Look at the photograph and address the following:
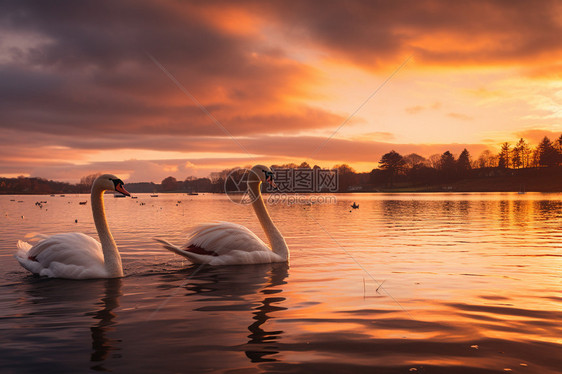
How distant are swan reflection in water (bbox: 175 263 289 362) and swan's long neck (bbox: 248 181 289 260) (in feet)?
1.76

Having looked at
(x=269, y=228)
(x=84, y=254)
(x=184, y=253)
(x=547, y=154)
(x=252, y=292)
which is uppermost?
(x=547, y=154)

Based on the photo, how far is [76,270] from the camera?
1078cm

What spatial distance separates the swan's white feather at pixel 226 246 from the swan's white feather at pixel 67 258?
2.64 m

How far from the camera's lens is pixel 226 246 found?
43.5 ft

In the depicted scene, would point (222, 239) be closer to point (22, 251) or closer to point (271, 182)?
point (271, 182)

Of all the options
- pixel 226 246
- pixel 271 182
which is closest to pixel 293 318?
pixel 226 246

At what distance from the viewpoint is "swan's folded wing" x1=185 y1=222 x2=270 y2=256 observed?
13.2 meters

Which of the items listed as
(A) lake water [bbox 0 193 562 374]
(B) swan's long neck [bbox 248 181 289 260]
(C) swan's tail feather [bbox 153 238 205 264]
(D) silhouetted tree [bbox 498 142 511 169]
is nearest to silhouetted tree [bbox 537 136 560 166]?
(D) silhouetted tree [bbox 498 142 511 169]

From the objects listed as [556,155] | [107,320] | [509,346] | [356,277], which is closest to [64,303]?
[107,320]

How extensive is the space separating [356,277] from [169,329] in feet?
19.2

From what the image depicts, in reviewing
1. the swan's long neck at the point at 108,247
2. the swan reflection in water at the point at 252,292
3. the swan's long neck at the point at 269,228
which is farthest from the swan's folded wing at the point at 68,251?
the swan's long neck at the point at 269,228

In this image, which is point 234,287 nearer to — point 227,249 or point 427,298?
point 227,249

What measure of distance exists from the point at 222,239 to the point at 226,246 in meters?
0.24

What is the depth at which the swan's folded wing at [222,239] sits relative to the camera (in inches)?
521
